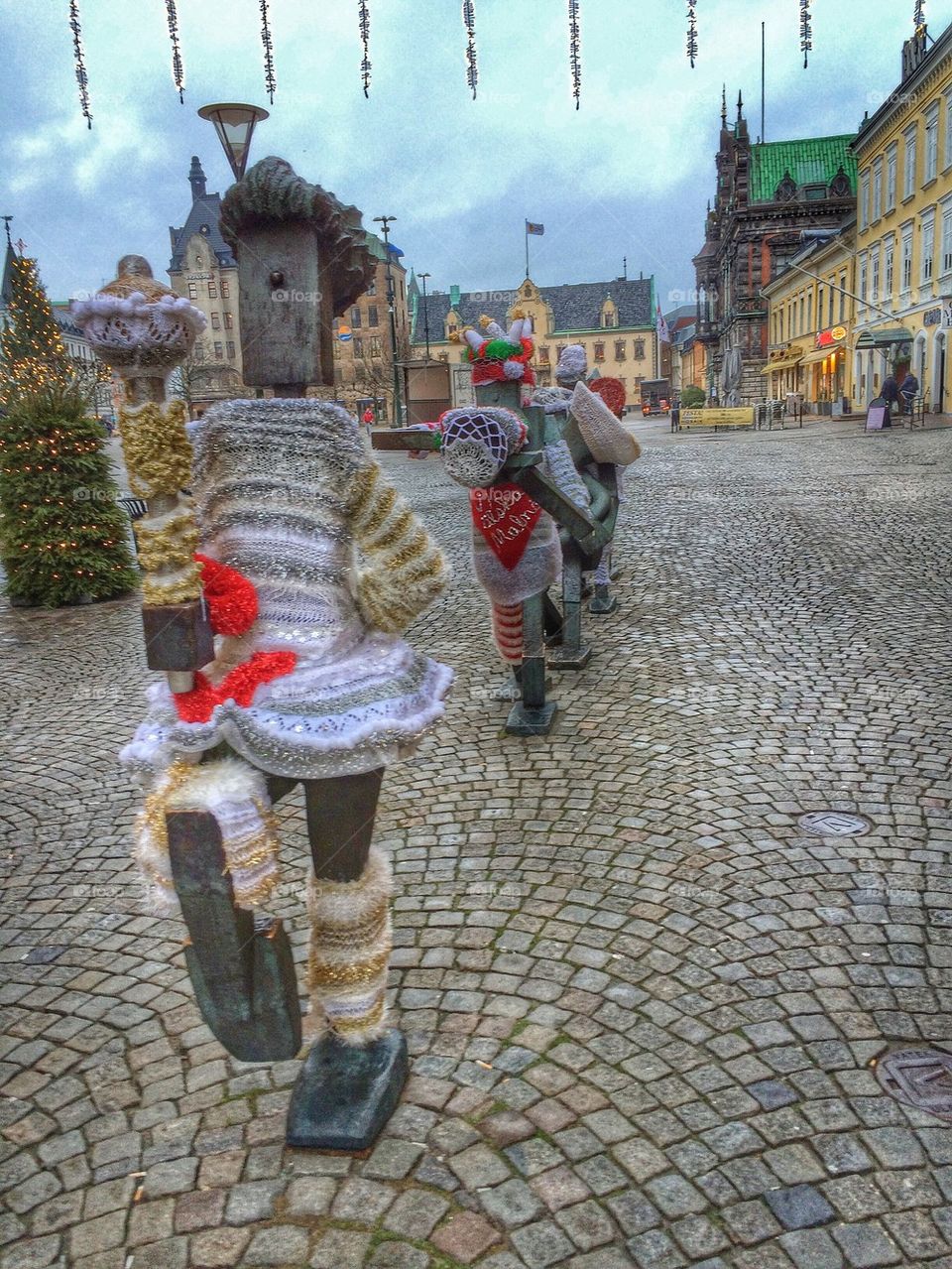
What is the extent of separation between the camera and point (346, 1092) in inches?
97.2

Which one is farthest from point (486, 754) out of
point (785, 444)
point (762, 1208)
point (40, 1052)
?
point (785, 444)

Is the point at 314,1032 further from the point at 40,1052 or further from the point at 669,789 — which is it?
the point at 669,789

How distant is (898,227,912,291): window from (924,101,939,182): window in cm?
226

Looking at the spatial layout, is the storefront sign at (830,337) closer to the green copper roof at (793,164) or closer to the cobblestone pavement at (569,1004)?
the green copper roof at (793,164)

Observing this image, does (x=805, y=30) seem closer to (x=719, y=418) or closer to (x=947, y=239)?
(x=947, y=239)

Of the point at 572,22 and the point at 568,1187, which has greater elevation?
the point at 572,22

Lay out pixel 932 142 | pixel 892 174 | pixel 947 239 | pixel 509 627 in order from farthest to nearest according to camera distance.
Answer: pixel 892 174 → pixel 932 142 → pixel 947 239 → pixel 509 627

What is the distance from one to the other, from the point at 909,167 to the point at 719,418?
9.72 metres

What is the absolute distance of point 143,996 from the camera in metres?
3.11

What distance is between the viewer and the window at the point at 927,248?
96.2 ft

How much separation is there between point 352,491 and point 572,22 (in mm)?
4163

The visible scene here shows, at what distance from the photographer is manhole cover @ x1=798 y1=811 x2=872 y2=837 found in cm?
391

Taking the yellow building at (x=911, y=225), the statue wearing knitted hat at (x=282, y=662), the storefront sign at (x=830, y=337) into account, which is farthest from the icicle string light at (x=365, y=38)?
the storefront sign at (x=830, y=337)

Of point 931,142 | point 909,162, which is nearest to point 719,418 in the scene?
point 909,162
